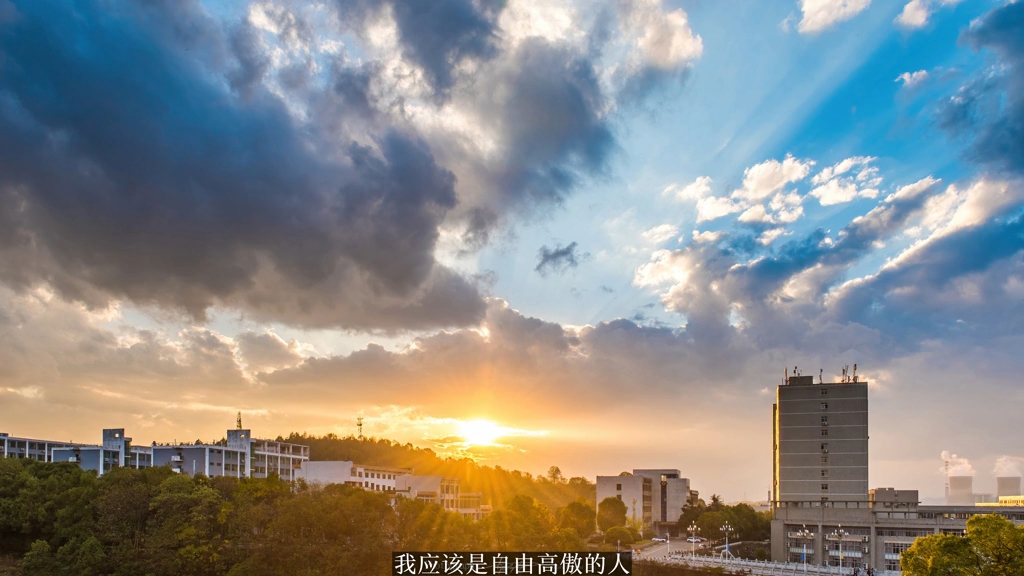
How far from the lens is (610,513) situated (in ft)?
324

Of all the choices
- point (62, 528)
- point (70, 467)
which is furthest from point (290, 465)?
point (62, 528)

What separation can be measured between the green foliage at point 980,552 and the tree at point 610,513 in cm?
7051

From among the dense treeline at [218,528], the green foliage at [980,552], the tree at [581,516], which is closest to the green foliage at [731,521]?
the tree at [581,516]

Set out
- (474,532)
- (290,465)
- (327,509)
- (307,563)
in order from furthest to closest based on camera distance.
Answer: (290,465) → (474,532) → (327,509) → (307,563)

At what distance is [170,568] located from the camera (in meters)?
43.7

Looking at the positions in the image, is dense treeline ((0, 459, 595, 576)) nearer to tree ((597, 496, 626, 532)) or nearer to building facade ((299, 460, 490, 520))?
building facade ((299, 460, 490, 520))

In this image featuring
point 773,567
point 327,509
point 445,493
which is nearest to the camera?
point 327,509

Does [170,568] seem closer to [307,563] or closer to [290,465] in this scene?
[307,563]

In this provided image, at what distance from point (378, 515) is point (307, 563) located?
5187mm

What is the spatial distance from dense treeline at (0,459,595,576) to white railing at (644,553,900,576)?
18.4 metres

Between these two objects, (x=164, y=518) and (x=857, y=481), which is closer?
(x=164, y=518)

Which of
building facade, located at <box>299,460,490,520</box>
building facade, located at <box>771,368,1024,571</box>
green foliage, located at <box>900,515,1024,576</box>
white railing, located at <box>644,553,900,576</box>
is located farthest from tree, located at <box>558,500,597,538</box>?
green foliage, located at <box>900,515,1024,576</box>

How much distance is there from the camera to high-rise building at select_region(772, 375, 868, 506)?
77.2 m

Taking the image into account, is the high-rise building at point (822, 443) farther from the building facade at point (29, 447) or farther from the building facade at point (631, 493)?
the building facade at point (29, 447)
